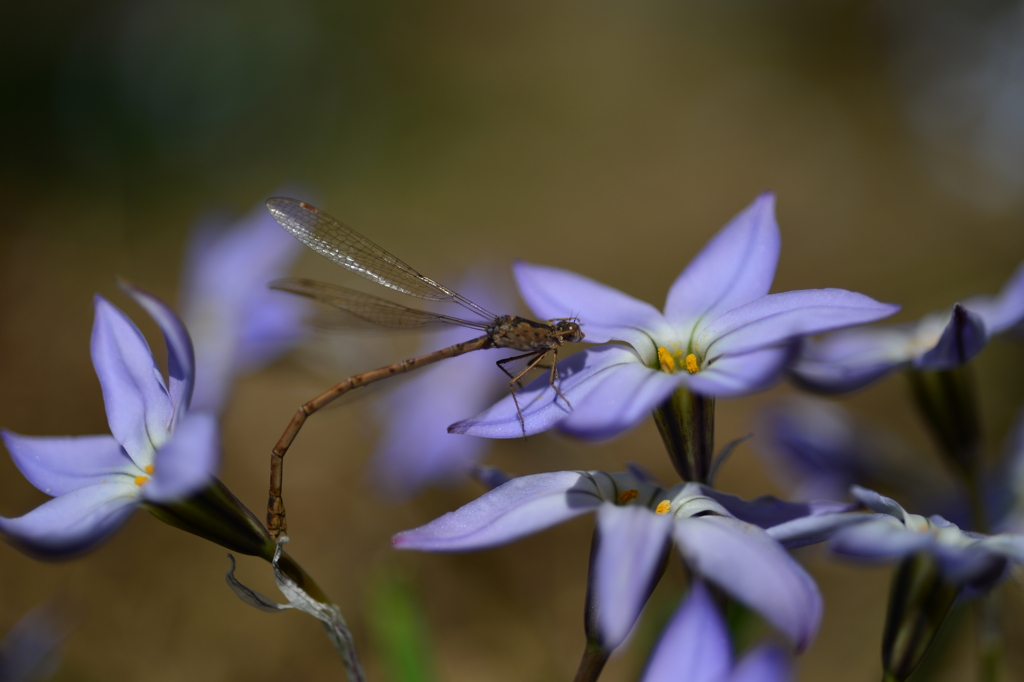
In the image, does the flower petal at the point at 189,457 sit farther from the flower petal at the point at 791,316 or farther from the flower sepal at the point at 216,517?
the flower petal at the point at 791,316

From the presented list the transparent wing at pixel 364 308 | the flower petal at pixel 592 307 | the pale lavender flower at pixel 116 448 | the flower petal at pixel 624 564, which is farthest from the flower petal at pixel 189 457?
the transparent wing at pixel 364 308

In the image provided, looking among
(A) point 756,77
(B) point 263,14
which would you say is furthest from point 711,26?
(B) point 263,14

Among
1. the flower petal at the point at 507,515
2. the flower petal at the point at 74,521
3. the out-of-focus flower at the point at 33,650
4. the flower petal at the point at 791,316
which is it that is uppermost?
the flower petal at the point at 791,316

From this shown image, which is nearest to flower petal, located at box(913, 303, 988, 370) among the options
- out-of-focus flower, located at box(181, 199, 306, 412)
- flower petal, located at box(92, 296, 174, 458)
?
flower petal, located at box(92, 296, 174, 458)

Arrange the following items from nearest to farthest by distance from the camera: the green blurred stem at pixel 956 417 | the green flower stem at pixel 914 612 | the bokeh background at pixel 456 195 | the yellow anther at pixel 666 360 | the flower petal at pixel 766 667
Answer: the flower petal at pixel 766 667
the green flower stem at pixel 914 612
the yellow anther at pixel 666 360
the green blurred stem at pixel 956 417
the bokeh background at pixel 456 195

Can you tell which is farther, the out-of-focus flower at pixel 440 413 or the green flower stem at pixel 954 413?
the out-of-focus flower at pixel 440 413
